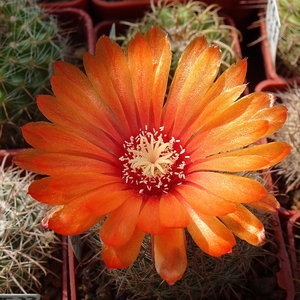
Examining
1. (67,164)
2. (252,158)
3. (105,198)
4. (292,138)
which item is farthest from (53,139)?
(292,138)

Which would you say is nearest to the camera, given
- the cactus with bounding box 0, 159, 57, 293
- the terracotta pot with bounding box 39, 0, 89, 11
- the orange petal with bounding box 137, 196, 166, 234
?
the orange petal with bounding box 137, 196, 166, 234

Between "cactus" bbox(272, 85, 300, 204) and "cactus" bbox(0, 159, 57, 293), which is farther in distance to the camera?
"cactus" bbox(272, 85, 300, 204)

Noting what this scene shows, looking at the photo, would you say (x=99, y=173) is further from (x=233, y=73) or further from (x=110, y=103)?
(x=233, y=73)

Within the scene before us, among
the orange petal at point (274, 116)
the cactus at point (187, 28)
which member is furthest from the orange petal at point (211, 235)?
the cactus at point (187, 28)

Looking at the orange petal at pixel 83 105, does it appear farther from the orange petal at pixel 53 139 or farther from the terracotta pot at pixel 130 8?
the terracotta pot at pixel 130 8

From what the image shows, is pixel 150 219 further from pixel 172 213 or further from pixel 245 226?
pixel 245 226

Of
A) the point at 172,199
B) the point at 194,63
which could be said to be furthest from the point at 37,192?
the point at 194,63

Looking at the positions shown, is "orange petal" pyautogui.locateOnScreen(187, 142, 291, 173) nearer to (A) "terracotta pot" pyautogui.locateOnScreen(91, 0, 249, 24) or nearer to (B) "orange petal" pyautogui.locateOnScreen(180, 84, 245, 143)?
(B) "orange petal" pyautogui.locateOnScreen(180, 84, 245, 143)

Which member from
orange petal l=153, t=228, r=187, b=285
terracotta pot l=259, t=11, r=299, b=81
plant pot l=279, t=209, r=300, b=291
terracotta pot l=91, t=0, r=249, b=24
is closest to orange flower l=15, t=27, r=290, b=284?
orange petal l=153, t=228, r=187, b=285
